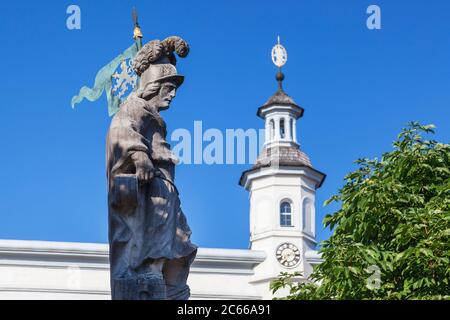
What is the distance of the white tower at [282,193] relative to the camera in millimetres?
68688

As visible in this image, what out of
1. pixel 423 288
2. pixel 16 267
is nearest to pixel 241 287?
pixel 16 267

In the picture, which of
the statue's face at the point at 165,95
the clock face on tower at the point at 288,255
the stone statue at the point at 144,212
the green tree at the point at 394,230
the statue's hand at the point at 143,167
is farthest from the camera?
the clock face on tower at the point at 288,255

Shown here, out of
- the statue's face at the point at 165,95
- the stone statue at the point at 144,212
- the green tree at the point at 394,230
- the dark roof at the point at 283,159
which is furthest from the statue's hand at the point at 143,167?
the dark roof at the point at 283,159

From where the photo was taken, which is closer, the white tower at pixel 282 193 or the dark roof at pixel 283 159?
the white tower at pixel 282 193

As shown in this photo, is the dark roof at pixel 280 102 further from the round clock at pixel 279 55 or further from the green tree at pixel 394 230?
the green tree at pixel 394 230

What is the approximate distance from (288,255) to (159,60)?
55802 millimetres

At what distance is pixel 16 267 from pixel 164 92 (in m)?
53.3

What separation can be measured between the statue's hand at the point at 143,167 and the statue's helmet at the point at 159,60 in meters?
1.08

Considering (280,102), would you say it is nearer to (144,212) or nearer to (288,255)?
(288,255)

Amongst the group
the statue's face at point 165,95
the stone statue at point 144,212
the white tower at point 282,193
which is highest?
the white tower at point 282,193

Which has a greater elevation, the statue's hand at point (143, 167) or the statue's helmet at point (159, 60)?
the statue's helmet at point (159, 60)

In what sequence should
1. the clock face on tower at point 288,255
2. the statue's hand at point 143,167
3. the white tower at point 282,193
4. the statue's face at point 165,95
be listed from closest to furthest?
the statue's hand at point 143,167 < the statue's face at point 165,95 < the clock face on tower at point 288,255 < the white tower at point 282,193

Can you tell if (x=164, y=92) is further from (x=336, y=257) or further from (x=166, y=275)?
(x=336, y=257)

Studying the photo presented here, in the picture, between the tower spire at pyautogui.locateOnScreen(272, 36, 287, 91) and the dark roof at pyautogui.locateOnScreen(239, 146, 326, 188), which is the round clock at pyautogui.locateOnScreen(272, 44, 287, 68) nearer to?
the tower spire at pyautogui.locateOnScreen(272, 36, 287, 91)
